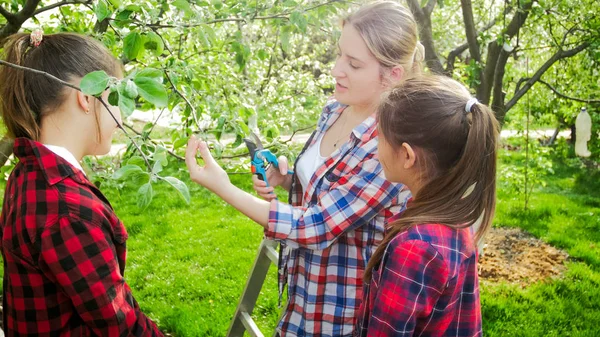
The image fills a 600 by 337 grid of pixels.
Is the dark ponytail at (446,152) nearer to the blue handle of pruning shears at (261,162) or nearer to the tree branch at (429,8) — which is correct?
the blue handle of pruning shears at (261,162)

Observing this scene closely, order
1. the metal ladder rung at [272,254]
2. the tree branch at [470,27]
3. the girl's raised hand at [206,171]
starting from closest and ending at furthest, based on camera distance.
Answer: the girl's raised hand at [206,171] < the metal ladder rung at [272,254] < the tree branch at [470,27]

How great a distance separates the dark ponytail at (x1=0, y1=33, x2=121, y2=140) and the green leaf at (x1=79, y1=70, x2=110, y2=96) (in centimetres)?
41

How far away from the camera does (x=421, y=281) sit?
1364mm

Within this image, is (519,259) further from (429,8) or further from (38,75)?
(38,75)

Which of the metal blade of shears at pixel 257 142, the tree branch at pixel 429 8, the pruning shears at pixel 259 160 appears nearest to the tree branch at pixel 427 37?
the tree branch at pixel 429 8

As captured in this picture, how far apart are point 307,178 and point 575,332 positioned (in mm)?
2253

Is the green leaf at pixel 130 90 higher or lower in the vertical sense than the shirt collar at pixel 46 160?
higher

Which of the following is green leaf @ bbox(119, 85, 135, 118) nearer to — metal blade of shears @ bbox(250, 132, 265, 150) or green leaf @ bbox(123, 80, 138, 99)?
green leaf @ bbox(123, 80, 138, 99)

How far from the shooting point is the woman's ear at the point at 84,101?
154 cm

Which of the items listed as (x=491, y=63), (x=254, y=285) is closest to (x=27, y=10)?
(x=254, y=285)

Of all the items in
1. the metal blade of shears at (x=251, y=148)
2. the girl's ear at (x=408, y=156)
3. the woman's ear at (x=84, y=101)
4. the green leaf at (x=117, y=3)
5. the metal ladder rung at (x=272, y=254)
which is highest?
the green leaf at (x=117, y=3)

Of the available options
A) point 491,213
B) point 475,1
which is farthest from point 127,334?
point 475,1

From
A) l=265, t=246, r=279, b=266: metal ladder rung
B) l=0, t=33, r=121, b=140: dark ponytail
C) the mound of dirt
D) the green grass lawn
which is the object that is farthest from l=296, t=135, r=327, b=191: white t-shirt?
the mound of dirt

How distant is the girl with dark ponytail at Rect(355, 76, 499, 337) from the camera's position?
1.38 m
